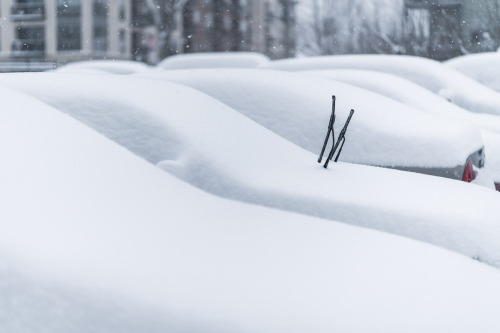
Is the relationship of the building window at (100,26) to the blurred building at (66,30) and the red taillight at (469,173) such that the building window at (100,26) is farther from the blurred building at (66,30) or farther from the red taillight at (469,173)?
the red taillight at (469,173)

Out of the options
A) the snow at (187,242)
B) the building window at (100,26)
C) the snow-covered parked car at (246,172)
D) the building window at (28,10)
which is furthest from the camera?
the building window at (28,10)

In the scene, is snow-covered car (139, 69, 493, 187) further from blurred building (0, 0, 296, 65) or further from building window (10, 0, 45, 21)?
building window (10, 0, 45, 21)

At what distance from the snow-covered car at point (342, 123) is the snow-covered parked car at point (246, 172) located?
72 centimetres

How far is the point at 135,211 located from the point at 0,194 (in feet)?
1.15

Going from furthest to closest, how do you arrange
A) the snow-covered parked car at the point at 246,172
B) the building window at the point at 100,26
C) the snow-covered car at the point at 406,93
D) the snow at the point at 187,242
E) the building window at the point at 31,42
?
the building window at the point at 31,42 → the building window at the point at 100,26 → the snow-covered car at the point at 406,93 → the snow-covered parked car at the point at 246,172 → the snow at the point at 187,242

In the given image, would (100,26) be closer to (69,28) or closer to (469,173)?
(69,28)

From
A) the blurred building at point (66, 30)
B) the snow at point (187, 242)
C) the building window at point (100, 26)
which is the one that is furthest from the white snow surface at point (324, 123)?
the building window at point (100, 26)

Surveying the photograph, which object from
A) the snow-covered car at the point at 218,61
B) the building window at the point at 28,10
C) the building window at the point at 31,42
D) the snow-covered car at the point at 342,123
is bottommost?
the building window at the point at 31,42

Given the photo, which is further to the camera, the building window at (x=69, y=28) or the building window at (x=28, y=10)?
the building window at (x=28, y=10)

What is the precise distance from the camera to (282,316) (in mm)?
1551

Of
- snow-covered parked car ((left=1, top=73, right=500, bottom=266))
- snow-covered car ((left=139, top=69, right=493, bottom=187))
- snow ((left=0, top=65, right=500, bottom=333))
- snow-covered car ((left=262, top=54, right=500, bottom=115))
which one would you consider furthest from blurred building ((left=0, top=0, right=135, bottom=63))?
snow ((left=0, top=65, right=500, bottom=333))

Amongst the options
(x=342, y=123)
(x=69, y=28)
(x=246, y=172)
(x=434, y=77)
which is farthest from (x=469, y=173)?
(x=69, y=28)

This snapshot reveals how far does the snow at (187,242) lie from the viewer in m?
1.53

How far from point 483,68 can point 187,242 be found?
407 inches
